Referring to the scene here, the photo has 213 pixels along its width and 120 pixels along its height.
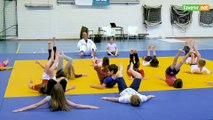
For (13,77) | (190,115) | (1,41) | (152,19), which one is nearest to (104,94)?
(190,115)

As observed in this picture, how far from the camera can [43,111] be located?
Answer: 4.79 m

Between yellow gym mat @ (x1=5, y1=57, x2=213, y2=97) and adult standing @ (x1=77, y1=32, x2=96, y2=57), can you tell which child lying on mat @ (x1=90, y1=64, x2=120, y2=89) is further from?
adult standing @ (x1=77, y1=32, x2=96, y2=57)

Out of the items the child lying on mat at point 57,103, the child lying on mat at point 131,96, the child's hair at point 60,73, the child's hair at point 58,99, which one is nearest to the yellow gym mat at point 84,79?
the child's hair at point 60,73

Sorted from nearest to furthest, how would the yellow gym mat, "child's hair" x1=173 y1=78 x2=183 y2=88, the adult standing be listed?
the yellow gym mat → "child's hair" x1=173 y1=78 x2=183 y2=88 → the adult standing

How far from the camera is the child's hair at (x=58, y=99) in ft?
14.9

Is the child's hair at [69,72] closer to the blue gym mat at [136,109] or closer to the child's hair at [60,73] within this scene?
the child's hair at [60,73]

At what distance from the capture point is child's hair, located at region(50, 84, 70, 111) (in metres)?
4.55

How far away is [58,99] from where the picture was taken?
15.5 feet

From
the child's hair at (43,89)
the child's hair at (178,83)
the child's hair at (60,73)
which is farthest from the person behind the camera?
the child's hair at (60,73)

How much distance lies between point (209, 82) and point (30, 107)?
4.31 metres

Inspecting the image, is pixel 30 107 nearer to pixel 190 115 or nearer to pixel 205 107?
pixel 190 115

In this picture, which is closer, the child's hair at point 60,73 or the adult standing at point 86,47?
the child's hair at point 60,73

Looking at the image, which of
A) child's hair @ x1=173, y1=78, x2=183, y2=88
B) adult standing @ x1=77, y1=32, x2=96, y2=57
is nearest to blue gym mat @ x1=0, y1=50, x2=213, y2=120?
child's hair @ x1=173, y1=78, x2=183, y2=88

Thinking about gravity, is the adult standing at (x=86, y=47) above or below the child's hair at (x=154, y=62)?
above
